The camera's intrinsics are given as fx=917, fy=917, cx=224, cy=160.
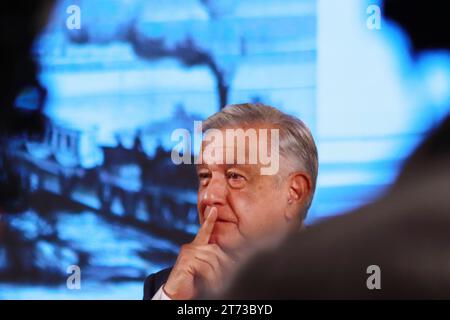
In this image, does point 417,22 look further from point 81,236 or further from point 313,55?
point 81,236

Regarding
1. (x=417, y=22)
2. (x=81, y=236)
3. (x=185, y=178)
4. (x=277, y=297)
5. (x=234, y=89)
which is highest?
(x=417, y=22)

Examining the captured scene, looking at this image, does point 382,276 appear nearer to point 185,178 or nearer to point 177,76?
point 185,178

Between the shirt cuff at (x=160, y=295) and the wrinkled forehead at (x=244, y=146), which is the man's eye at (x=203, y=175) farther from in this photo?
the shirt cuff at (x=160, y=295)

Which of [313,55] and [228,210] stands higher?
[313,55]

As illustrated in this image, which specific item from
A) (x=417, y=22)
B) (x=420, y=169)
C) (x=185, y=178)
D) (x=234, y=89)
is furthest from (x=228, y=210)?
(x=417, y=22)

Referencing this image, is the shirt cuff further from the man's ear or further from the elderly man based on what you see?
the man's ear

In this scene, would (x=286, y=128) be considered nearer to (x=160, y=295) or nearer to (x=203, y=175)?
(x=203, y=175)

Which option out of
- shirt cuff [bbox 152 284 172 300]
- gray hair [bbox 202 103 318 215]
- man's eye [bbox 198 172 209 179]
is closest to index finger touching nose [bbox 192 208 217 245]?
man's eye [bbox 198 172 209 179]

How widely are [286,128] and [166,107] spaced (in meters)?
0.49

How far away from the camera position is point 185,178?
12.1ft

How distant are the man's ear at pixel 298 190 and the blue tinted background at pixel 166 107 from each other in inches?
1.9

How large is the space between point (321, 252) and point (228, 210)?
0.41 m

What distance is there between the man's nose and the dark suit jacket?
31cm

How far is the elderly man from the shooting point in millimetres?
3605
